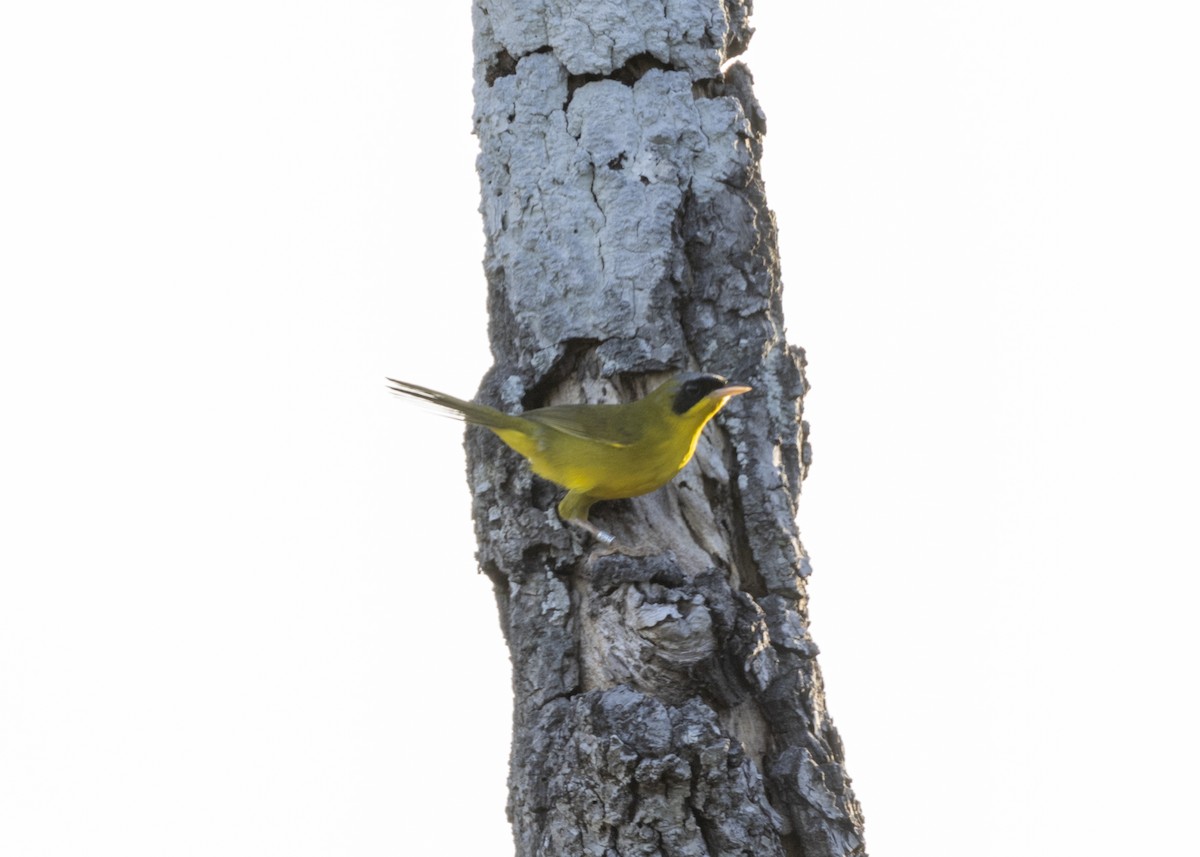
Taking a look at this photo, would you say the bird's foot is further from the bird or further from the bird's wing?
the bird's wing

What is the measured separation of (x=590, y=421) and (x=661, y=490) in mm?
454

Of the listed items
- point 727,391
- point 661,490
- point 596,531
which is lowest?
point 596,531

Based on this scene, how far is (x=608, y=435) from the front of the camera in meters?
4.66

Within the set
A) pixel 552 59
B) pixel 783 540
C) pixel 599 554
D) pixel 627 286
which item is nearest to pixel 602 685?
pixel 599 554

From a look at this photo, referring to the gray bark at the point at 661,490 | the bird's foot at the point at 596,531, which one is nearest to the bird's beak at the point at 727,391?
the gray bark at the point at 661,490

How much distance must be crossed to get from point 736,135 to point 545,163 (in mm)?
684

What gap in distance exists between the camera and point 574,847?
415cm

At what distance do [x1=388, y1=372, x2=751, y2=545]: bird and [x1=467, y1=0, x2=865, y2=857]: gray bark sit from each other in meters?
0.11

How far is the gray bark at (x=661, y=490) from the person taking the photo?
4180 mm

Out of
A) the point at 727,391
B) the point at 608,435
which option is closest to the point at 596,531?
the point at 608,435

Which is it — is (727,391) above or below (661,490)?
above

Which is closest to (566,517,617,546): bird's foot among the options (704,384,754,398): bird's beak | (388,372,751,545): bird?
(388,372,751,545): bird

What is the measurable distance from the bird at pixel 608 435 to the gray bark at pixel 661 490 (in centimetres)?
11

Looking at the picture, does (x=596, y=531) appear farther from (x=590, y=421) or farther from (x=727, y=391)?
(x=727, y=391)
